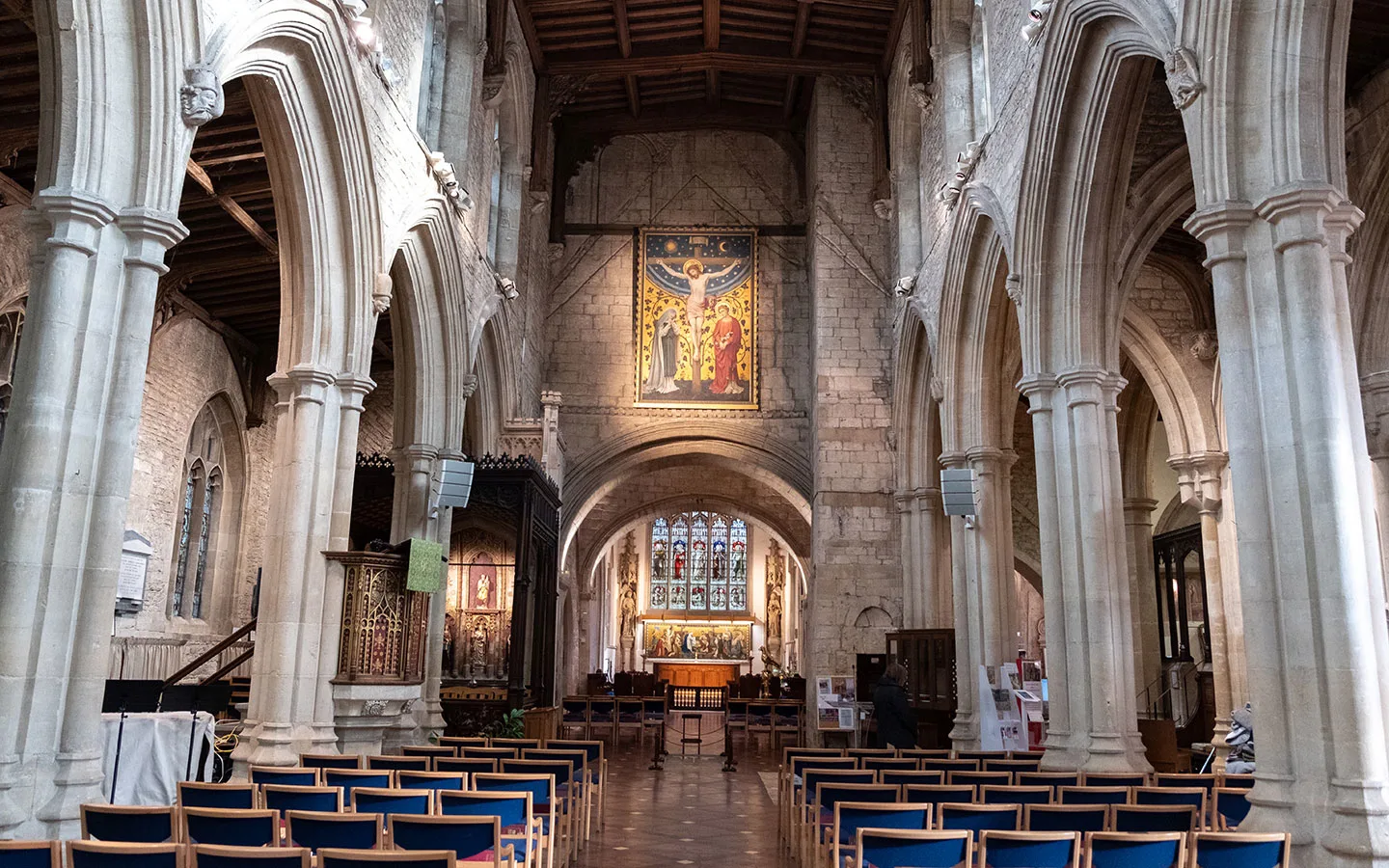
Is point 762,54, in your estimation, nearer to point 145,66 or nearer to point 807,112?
point 807,112

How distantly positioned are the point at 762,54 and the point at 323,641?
12.3 metres

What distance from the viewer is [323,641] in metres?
8.45

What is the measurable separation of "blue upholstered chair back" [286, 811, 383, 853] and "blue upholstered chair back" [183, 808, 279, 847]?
4.1 inches

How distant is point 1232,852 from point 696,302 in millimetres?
15369

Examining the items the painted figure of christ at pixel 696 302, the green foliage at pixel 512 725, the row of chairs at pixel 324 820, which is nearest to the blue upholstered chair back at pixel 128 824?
the row of chairs at pixel 324 820

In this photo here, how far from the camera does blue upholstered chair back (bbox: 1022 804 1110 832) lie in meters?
4.53

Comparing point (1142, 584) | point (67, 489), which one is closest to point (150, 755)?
point (67, 489)

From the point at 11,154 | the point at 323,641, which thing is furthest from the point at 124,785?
the point at 11,154

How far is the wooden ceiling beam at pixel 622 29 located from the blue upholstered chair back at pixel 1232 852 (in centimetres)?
1434

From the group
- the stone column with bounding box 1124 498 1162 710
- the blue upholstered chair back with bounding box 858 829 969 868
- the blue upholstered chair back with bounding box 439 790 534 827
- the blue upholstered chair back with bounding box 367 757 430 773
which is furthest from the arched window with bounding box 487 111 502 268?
the blue upholstered chair back with bounding box 858 829 969 868

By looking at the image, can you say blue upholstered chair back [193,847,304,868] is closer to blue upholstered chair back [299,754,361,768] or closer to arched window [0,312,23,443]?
blue upholstered chair back [299,754,361,768]

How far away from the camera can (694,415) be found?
1823 centimetres

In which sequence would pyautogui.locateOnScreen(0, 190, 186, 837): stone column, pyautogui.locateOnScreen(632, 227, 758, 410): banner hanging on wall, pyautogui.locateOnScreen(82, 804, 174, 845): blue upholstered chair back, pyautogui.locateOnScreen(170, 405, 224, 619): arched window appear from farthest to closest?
1. pyautogui.locateOnScreen(632, 227, 758, 410): banner hanging on wall
2. pyautogui.locateOnScreen(170, 405, 224, 619): arched window
3. pyautogui.locateOnScreen(0, 190, 186, 837): stone column
4. pyautogui.locateOnScreen(82, 804, 174, 845): blue upholstered chair back

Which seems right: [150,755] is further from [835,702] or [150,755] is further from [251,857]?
[835,702]
